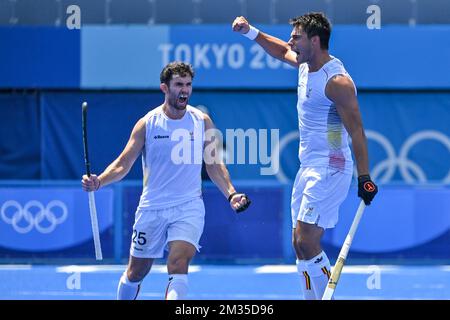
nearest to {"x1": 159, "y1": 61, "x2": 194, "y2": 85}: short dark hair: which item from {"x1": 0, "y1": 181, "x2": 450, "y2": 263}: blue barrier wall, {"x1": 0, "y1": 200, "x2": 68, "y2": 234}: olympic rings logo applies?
{"x1": 0, "y1": 181, "x2": 450, "y2": 263}: blue barrier wall

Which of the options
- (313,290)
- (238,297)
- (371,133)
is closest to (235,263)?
(238,297)

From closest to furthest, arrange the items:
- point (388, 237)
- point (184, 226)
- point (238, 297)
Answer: point (184, 226), point (238, 297), point (388, 237)

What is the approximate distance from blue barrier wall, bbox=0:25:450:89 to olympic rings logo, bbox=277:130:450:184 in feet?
2.26

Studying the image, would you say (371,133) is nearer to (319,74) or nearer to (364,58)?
(364,58)

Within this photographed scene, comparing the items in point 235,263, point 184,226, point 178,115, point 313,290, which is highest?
point 178,115

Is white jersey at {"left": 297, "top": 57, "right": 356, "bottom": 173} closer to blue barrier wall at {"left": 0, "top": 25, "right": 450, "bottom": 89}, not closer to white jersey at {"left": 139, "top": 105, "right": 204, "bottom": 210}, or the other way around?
white jersey at {"left": 139, "top": 105, "right": 204, "bottom": 210}

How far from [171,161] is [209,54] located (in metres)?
7.35

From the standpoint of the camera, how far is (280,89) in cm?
1424

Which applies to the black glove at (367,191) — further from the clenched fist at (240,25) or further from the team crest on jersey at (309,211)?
the clenched fist at (240,25)

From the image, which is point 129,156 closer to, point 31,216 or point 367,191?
point 367,191

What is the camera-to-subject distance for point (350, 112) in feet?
22.1

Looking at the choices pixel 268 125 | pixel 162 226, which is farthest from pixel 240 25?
pixel 268 125

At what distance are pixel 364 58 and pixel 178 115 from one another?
7447 mm

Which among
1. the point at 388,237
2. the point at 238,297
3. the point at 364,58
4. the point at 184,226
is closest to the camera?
the point at 184,226
